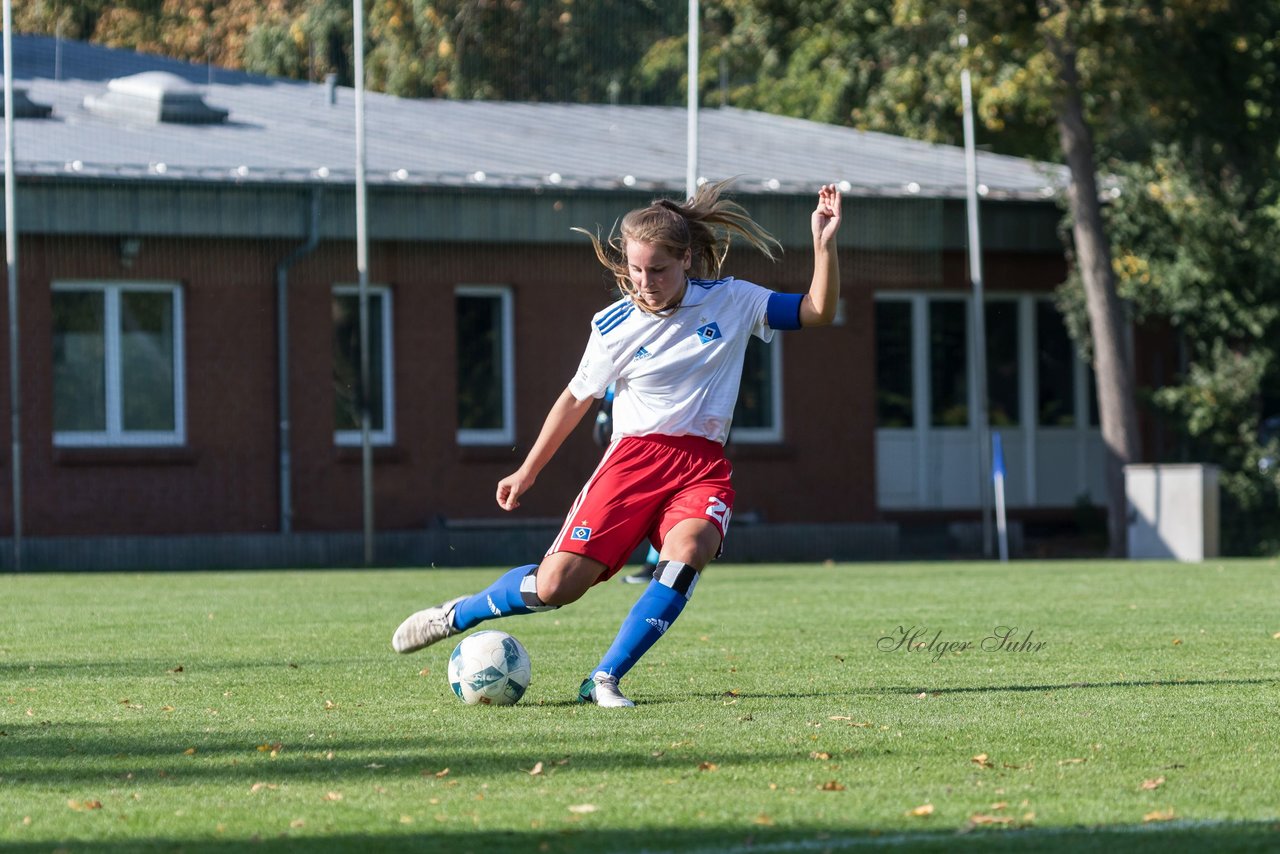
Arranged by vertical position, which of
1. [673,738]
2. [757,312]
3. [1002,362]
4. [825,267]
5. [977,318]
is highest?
[977,318]

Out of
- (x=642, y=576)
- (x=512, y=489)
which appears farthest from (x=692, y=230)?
(x=642, y=576)

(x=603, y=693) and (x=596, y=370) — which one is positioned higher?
(x=596, y=370)

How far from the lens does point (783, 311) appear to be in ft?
24.5

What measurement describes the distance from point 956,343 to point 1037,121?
3.46 m

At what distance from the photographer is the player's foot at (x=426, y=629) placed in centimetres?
771

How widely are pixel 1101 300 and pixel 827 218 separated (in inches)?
662

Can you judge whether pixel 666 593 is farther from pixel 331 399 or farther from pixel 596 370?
pixel 331 399

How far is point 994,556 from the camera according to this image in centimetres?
2375

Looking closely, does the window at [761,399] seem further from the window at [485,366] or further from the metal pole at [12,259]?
the metal pole at [12,259]

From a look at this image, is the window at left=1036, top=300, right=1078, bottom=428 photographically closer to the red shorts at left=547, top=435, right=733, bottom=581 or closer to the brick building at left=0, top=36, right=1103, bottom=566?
the brick building at left=0, top=36, right=1103, bottom=566

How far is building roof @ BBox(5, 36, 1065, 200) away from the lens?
22.5 meters

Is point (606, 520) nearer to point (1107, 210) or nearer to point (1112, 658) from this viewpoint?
point (1112, 658)

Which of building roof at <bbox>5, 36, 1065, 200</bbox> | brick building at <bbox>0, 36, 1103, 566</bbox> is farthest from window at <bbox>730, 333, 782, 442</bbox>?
building roof at <bbox>5, 36, 1065, 200</bbox>

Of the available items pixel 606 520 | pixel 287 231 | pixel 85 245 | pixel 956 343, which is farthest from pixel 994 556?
pixel 606 520
